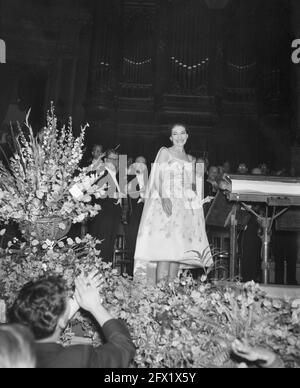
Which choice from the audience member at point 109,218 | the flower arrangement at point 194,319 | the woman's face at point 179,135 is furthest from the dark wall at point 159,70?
the flower arrangement at point 194,319

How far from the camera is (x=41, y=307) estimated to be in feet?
5.32

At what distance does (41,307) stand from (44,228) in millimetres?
1520

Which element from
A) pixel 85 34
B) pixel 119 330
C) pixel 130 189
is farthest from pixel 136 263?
pixel 85 34

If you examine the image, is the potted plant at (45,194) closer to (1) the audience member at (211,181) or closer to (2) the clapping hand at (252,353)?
(2) the clapping hand at (252,353)

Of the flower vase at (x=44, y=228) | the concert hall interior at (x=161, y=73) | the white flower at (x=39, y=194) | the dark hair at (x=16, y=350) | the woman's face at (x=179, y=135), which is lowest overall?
the dark hair at (x=16, y=350)

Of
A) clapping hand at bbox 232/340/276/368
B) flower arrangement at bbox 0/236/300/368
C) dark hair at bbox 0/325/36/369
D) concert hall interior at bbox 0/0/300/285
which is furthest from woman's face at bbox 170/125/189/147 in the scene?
concert hall interior at bbox 0/0/300/285

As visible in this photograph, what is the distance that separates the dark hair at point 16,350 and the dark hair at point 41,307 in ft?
0.99

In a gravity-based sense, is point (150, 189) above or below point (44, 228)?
above

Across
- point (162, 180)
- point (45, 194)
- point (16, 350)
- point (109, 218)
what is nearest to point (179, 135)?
point (162, 180)

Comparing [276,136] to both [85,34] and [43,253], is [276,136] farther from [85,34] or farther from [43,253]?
[43,253]

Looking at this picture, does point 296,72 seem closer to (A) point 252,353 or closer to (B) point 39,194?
(B) point 39,194

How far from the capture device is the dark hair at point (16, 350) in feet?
4.08

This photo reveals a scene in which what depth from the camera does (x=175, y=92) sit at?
8.34 m

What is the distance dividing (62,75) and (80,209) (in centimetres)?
613
